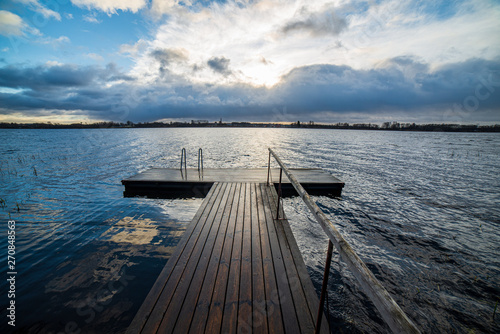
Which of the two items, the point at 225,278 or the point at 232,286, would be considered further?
the point at 225,278

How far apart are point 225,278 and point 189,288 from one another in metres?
0.59

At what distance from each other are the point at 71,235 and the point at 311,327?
814 cm

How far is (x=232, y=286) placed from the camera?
326 centimetres

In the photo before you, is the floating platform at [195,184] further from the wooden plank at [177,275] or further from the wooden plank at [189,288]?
the wooden plank at [189,288]

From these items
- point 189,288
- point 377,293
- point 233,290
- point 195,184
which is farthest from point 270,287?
point 195,184

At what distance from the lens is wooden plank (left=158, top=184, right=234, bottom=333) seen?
2.63 m

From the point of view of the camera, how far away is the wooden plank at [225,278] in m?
2.63

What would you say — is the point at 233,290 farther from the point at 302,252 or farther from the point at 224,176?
the point at 224,176

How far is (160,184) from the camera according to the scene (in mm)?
10820

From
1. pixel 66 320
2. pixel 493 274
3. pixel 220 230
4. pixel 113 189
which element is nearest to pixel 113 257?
pixel 66 320

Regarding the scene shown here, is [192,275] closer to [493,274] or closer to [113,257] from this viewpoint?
[113,257]

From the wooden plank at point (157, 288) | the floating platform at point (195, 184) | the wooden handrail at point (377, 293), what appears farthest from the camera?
the floating platform at point (195, 184)

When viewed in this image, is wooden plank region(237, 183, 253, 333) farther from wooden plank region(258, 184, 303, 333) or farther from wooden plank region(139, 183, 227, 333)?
wooden plank region(139, 183, 227, 333)

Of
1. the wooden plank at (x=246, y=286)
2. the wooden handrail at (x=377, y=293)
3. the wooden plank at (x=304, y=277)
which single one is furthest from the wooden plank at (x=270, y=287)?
the wooden handrail at (x=377, y=293)
